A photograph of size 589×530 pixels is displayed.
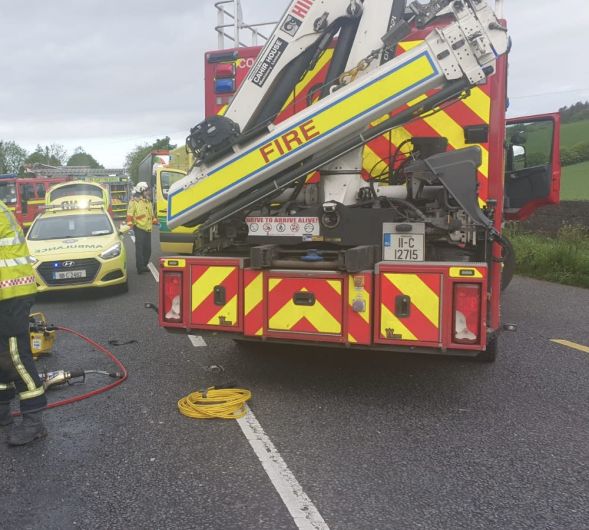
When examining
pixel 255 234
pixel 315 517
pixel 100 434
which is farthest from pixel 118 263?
pixel 315 517

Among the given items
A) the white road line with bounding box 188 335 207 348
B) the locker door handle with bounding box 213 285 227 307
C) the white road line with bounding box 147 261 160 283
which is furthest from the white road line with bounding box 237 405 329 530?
the white road line with bounding box 147 261 160 283

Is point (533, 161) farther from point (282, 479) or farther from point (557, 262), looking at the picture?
point (282, 479)

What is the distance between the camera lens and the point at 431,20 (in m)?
4.40

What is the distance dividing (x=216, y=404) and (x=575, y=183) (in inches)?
1384

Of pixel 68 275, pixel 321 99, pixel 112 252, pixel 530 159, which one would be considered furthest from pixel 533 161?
pixel 68 275

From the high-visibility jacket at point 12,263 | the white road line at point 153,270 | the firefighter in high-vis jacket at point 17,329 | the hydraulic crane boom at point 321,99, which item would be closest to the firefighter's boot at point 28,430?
the firefighter in high-vis jacket at point 17,329

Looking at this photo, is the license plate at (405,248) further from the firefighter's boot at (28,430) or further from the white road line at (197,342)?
the firefighter's boot at (28,430)

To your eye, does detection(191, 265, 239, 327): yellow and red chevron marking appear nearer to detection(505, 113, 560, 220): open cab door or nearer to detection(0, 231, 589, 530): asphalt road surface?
detection(0, 231, 589, 530): asphalt road surface

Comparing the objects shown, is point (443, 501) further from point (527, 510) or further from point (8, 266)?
point (8, 266)

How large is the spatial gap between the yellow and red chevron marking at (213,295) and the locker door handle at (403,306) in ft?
4.04

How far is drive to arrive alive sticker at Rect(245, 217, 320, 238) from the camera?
4.55 m

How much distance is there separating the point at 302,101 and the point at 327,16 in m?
0.67

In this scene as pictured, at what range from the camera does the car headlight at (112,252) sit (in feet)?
29.9

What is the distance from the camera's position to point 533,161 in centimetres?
708
